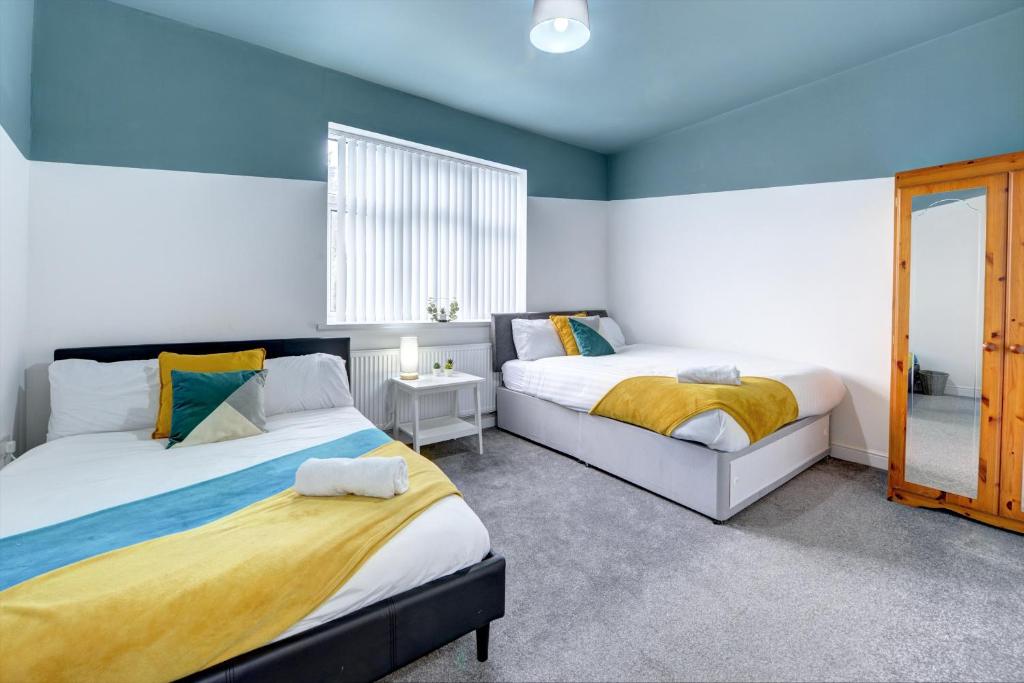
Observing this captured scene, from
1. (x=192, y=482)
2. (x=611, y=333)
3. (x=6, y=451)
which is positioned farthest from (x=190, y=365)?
(x=611, y=333)

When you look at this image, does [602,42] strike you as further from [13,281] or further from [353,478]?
[13,281]

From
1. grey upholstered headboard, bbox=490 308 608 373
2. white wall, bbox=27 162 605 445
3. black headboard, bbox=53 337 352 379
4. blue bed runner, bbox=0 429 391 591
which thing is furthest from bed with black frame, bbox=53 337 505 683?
grey upholstered headboard, bbox=490 308 608 373

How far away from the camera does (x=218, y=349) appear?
2764mm

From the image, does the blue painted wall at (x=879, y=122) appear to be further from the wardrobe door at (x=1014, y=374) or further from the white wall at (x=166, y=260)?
the white wall at (x=166, y=260)

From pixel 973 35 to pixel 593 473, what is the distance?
3.66 metres

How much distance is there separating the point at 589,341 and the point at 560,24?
2.41m

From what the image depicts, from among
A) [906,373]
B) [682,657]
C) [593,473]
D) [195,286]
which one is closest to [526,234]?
[593,473]

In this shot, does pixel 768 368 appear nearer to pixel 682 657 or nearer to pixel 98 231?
pixel 682 657

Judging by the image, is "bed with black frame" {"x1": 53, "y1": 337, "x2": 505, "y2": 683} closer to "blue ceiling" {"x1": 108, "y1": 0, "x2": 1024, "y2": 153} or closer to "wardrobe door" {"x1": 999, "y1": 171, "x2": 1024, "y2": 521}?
"wardrobe door" {"x1": 999, "y1": 171, "x2": 1024, "y2": 521}

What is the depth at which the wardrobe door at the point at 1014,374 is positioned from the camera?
2.25 metres

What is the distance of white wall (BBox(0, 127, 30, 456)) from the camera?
2.04 m

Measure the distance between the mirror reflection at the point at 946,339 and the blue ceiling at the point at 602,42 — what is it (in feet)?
3.91

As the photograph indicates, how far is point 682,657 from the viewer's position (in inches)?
58.5

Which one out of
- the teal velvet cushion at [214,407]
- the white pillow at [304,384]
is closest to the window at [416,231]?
the white pillow at [304,384]
